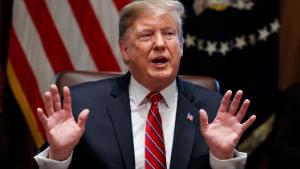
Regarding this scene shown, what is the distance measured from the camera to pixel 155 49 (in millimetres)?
2238

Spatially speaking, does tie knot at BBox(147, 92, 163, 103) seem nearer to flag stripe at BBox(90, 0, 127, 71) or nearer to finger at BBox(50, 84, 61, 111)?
finger at BBox(50, 84, 61, 111)

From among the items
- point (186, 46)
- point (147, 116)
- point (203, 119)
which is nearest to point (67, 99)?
point (147, 116)

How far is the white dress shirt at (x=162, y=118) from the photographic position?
6.73ft

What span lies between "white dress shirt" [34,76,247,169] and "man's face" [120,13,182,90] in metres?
0.05

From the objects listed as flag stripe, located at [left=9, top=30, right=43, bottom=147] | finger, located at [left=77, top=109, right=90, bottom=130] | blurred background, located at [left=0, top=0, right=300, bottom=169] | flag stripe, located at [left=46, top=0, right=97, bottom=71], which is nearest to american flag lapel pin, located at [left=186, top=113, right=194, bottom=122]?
finger, located at [left=77, top=109, right=90, bottom=130]

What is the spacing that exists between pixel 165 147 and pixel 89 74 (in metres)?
0.62

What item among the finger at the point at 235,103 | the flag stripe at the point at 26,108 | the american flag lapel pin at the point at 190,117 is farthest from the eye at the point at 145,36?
the flag stripe at the point at 26,108

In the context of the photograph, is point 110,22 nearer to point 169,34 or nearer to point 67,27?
point 67,27

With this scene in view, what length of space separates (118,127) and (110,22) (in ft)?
4.13

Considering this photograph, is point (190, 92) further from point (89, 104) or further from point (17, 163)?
point (17, 163)

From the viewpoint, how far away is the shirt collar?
2.30 meters

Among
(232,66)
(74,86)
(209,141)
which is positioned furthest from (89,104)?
(232,66)

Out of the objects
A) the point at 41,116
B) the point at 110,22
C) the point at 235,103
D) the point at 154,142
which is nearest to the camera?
the point at 41,116

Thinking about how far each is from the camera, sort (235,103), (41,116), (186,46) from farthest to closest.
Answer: (186,46) < (235,103) < (41,116)
